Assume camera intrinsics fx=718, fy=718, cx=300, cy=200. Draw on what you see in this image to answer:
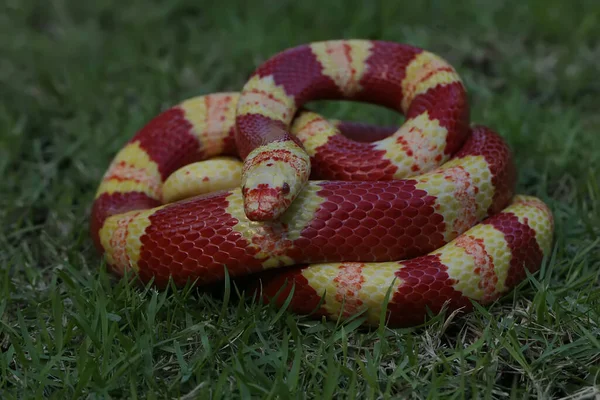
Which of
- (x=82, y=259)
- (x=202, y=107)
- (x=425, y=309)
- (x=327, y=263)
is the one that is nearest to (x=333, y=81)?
(x=202, y=107)

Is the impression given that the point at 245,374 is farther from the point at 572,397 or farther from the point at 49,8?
the point at 49,8

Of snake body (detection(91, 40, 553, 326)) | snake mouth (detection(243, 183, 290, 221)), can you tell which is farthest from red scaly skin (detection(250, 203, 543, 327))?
snake mouth (detection(243, 183, 290, 221))

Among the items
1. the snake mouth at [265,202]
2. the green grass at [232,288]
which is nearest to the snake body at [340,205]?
the snake mouth at [265,202]

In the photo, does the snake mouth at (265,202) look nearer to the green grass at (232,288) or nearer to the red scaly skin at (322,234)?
the red scaly skin at (322,234)

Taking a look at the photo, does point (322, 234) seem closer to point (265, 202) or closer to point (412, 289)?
point (265, 202)

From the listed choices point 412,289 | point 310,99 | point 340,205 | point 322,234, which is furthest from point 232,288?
point 310,99

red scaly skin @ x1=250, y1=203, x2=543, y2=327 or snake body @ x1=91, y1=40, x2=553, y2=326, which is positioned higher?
snake body @ x1=91, y1=40, x2=553, y2=326

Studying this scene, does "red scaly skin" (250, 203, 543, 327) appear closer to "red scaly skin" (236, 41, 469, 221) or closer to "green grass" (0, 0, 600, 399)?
"green grass" (0, 0, 600, 399)
